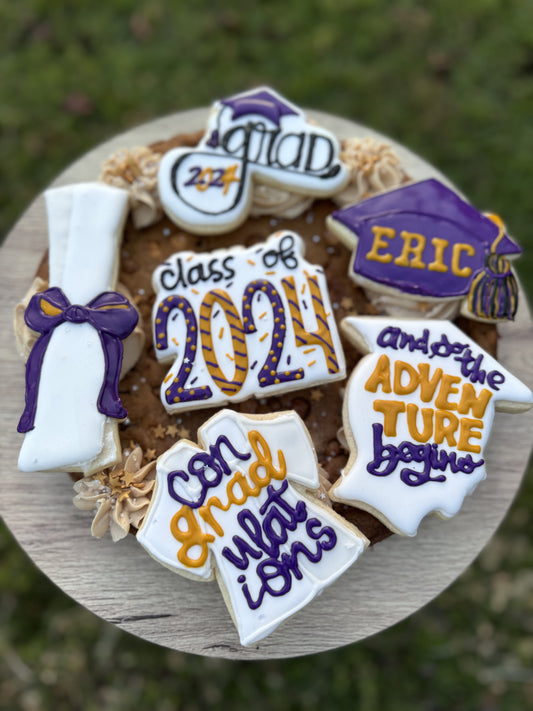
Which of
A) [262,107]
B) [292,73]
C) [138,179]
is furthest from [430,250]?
[292,73]

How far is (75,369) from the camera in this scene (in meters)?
2.44

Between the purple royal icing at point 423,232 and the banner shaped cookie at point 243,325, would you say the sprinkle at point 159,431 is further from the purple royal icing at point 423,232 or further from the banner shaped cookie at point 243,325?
the purple royal icing at point 423,232

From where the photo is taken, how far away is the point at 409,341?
8.32 feet

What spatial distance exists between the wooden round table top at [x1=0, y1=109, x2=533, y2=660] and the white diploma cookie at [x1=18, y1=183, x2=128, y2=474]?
1.29 feet

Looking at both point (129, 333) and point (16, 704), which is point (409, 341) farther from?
point (16, 704)

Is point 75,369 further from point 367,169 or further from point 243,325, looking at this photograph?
point 367,169

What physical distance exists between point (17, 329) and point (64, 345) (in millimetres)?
286

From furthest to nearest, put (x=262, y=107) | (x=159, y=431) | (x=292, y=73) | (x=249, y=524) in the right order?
(x=292, y=73), (x=262, y=107), (x=159, y=431), (x=249, y=524)

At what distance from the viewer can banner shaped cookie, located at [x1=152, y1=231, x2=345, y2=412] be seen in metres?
2.48

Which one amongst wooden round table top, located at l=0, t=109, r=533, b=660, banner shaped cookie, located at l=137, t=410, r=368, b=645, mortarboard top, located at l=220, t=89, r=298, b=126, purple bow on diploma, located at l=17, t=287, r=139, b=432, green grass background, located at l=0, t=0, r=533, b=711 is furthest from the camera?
green grass background, located at l=0, t=0, r=533, b=711

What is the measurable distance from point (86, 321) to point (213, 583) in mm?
1148

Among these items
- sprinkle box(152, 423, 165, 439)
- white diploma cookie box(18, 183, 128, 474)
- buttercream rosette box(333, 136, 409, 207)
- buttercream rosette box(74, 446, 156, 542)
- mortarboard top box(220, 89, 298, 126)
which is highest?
mortarboard top box(220, 89, 298, 126)

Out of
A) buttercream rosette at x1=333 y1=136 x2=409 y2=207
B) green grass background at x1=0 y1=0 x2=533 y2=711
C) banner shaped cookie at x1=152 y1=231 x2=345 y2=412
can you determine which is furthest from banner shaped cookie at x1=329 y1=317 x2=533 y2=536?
green grass background at x1=0 y1=0 x2=533 y2=711

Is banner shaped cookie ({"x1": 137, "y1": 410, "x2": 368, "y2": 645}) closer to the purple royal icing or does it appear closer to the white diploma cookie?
the white diploma cookie
